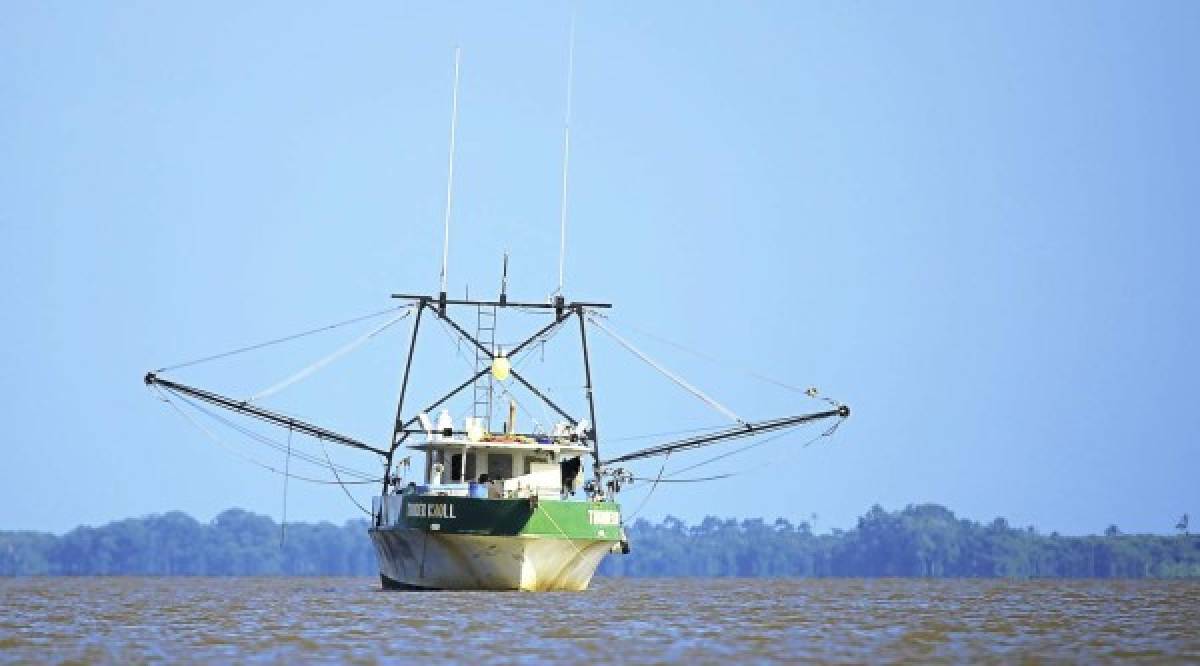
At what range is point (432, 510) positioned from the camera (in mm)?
72125

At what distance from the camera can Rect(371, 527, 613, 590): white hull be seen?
71.9 metres

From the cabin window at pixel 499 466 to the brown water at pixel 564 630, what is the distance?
4867 millimetres

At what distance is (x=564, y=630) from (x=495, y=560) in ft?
69.5

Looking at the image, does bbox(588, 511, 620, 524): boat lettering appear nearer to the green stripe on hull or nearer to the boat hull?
the boat hull

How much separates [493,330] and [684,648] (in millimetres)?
38090

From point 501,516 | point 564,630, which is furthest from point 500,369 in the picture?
point 564,630

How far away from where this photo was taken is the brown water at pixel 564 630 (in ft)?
141

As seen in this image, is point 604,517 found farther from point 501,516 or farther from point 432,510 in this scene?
point 432,510

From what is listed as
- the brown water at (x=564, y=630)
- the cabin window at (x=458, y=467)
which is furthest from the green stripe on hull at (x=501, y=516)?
the cabin window at (x=458, y=467)

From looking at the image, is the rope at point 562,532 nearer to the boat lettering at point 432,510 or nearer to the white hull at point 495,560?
the white hull at point 495,560

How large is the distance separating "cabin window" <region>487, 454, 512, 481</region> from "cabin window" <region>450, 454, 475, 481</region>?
57cm

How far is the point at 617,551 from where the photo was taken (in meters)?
78.8

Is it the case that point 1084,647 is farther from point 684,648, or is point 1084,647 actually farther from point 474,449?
point 474,449

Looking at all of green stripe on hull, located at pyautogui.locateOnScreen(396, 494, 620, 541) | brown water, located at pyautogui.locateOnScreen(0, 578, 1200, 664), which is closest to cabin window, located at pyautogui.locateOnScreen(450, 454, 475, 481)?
green stripe on hull, located at pyautogui.locateOnScreen(396, 494, 620, 541)
